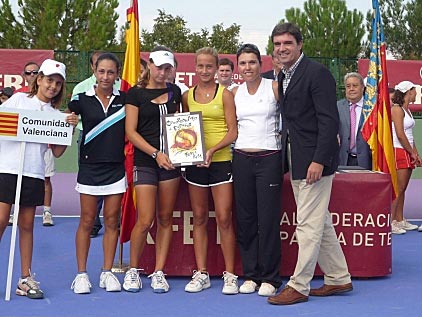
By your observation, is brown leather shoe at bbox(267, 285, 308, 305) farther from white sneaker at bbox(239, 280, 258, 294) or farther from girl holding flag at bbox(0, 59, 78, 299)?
girl holding flag at bbox(0, 59, 78, 299)

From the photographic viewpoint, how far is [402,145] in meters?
9.31

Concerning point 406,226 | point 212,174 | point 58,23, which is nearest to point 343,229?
point 212,174

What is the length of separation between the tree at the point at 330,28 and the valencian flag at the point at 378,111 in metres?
24.6

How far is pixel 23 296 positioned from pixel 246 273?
171 centimetres

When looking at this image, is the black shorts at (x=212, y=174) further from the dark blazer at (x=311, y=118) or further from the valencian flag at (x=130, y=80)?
the valencian flag at (x=130, y=80)

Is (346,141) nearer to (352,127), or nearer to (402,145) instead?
(352,127)

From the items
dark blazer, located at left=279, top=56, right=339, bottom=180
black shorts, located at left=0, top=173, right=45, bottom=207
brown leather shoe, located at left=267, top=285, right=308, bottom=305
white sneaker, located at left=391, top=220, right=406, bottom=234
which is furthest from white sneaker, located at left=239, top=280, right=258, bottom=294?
white sneaker, located at left=391, top=220, right=406, bottom=234

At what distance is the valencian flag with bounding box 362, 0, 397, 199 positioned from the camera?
8.10 m

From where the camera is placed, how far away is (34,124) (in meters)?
5.87

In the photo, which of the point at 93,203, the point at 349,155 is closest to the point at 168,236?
the point at 93,203

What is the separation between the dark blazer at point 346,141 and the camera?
8.02 meters

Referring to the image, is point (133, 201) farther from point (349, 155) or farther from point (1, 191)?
point (349, 155)

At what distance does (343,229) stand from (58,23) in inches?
944

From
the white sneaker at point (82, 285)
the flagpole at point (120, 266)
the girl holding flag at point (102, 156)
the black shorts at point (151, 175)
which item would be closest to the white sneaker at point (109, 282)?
the girl holding flag at point (102, 156)
